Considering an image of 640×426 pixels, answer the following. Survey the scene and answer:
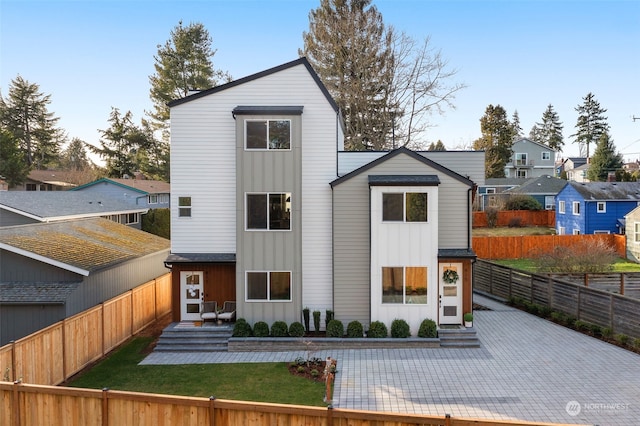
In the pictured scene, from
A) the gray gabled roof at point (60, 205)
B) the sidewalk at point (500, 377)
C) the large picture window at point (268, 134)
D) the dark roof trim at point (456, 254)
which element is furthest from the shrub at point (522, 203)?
the large picture window at point (268, 134)

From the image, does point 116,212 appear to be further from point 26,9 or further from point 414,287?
point 414,287

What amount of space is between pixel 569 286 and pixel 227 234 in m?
13.1

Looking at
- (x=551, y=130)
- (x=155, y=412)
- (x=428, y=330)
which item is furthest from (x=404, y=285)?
(x=551, y=130)

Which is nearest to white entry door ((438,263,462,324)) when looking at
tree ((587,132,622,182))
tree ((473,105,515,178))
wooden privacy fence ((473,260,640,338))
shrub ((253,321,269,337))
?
wooden privacy fence ((473,260,640,338))

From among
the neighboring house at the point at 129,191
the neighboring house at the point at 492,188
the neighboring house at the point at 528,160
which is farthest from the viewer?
the neighboring house at the point at 528,160

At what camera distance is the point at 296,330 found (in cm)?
1470

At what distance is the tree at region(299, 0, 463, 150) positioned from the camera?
29.0 metres

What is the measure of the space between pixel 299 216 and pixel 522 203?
3721 cm

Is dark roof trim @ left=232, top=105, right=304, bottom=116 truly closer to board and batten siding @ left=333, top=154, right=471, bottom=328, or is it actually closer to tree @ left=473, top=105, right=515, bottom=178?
board and batten siding @ left=333, top=154, right=471, bottom=328

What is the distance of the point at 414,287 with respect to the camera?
14805mm

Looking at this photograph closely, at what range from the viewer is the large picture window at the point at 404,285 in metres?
14.8

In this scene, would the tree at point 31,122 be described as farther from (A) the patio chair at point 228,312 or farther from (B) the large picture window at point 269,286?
(B) the large picture window at point 269,286

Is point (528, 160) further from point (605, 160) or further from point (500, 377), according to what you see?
point (500, 377)

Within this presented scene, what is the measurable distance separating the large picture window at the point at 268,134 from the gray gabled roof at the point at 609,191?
3088 centimetres
